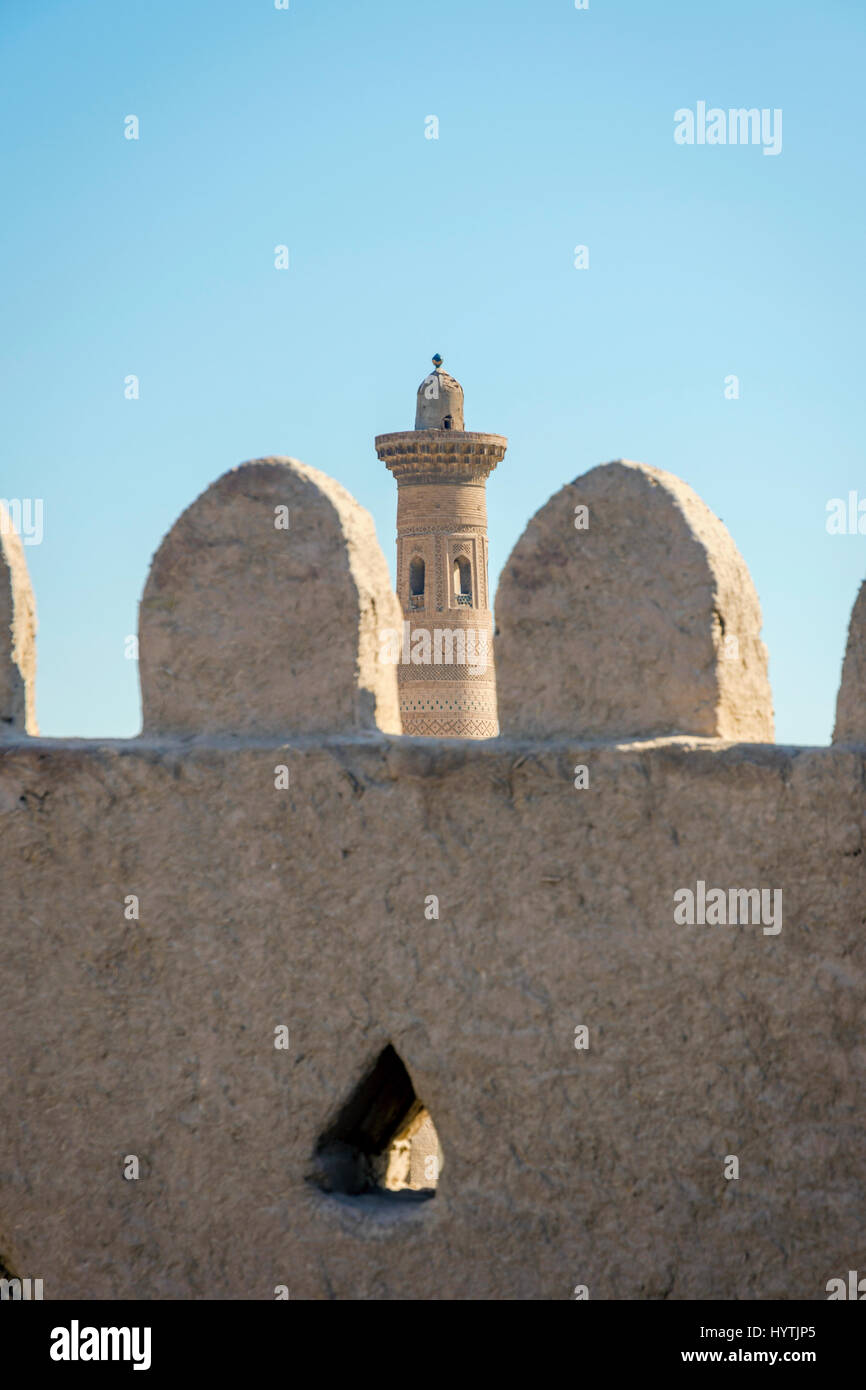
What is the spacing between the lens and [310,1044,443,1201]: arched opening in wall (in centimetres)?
492

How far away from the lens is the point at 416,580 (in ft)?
80.4

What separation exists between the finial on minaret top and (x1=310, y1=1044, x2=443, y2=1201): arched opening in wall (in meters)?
19.8

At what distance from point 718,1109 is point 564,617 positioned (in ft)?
4.46

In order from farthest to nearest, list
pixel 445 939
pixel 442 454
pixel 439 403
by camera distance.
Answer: pixel 439 403, pixel 442 454, pixel 445 939

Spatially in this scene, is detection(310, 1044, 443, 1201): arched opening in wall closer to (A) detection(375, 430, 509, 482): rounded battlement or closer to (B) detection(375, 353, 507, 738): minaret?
(B) detection(375, 353, 507, 738): minaret

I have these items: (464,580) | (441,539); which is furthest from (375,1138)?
(464,580)

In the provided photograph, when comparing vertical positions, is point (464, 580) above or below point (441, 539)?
below

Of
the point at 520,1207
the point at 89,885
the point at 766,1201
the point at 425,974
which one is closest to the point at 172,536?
the point at 89,885

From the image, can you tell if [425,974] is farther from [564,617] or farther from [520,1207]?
[564,617]

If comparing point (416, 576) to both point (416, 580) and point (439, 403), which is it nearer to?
point (416, 580)

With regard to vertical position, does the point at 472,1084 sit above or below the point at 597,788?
below

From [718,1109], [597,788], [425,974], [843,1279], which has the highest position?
[597,788]

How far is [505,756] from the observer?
4.79 meters

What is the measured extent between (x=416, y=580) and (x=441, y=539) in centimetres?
72
